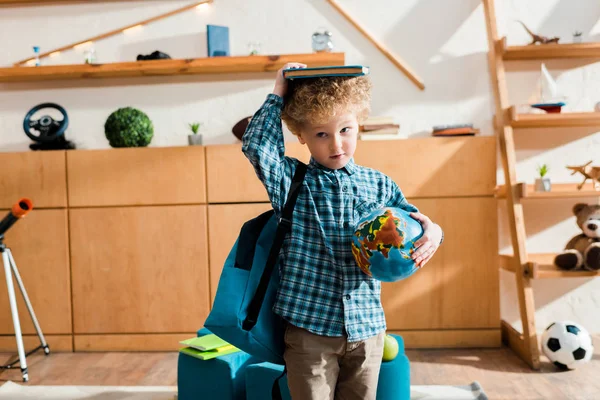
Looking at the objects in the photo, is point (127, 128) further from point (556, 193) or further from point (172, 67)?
point (556, 193)

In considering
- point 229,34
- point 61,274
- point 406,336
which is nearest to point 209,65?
point 229,34

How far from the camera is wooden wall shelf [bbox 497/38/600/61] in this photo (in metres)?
3.01

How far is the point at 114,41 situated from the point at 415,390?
2.67 m

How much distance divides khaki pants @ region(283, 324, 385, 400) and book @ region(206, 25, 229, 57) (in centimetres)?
234

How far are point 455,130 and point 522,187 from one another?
49cm

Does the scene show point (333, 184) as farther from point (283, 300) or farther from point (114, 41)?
point (114, 41)

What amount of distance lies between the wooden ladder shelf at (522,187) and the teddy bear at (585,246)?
0.04 metres

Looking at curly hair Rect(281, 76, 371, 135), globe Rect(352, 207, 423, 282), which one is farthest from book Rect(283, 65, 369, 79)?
globe Rect(352, 207, 423, 282)

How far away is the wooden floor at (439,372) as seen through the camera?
245cm

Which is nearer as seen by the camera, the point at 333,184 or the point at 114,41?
the point at 333,184

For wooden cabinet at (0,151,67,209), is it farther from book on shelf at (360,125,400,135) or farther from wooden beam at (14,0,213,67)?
book on shelf at (360,125,400,135)

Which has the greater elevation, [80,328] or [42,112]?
[42,112]

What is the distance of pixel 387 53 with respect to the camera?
132 inches

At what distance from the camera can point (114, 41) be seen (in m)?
3.51
